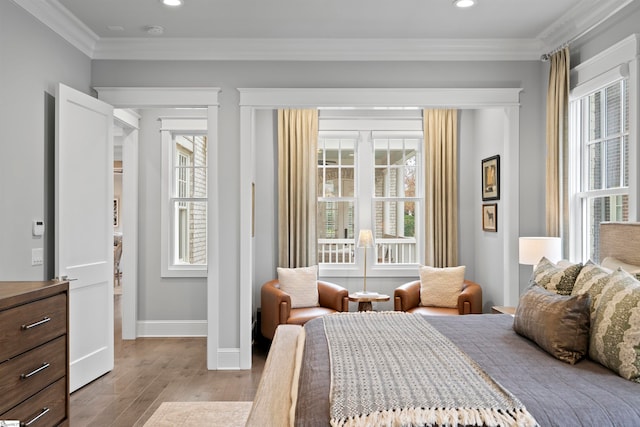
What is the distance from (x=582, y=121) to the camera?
12.3ft

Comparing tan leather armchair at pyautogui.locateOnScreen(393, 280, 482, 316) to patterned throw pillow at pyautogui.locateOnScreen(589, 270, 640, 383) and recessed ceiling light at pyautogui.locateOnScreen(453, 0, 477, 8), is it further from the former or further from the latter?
recessed ceiling light at pyautogui.locateOnScreen(453, 0, 477, 8)

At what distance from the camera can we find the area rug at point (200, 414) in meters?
3.05

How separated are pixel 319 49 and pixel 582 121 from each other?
2213mm

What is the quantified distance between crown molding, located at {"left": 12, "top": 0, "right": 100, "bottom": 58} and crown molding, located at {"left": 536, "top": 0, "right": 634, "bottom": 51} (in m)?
3.71

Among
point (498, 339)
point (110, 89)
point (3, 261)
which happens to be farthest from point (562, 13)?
point (3, 261)

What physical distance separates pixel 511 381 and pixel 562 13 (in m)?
3.01

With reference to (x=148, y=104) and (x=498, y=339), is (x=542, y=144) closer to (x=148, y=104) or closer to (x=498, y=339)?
(x=498, y=339)

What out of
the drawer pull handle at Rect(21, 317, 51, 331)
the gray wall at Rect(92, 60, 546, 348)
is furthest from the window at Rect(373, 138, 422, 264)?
the drawer pull handle at Rect(21, 317, 51, 331)

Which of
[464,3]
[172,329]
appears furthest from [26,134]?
[464,3]

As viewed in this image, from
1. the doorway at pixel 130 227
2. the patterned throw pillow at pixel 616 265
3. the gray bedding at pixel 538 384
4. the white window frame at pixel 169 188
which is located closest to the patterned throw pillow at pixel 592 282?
the gray bedding at pixel 538 384

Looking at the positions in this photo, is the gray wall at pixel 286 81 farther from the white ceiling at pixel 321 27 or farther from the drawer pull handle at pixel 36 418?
the drawer pull handle at pixel 36 418

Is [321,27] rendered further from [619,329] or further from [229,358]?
[619,329]

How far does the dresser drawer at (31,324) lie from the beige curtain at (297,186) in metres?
2.84

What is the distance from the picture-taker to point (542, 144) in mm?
4215
